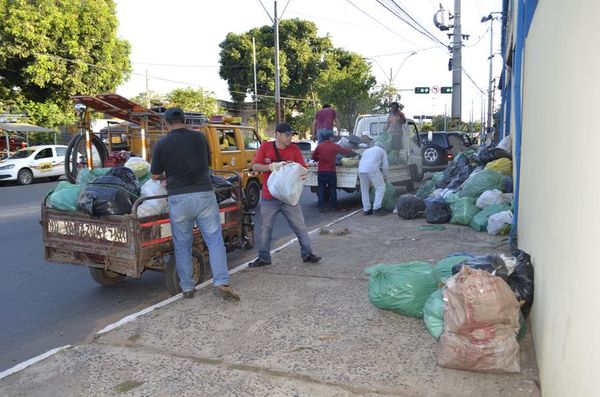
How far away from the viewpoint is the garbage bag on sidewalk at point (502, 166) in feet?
33.6

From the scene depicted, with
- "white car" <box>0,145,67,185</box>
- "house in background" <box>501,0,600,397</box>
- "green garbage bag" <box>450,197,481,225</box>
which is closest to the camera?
"house in background" <box>501,0,600,397</box>

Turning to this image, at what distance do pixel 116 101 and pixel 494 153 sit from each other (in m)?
7.63

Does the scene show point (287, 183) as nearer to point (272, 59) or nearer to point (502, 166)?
point (502, 166)

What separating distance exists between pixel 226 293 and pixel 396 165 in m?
8.24

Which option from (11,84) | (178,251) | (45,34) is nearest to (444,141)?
(178,251)

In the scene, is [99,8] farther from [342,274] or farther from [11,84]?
[342,274]

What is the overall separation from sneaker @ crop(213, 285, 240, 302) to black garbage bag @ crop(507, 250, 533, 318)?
2592mm

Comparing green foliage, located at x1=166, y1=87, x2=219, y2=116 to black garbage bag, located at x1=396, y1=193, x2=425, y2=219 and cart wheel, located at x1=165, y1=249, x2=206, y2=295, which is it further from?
cart wheel, located at x1=165, y1=249, x2=206, y2=295

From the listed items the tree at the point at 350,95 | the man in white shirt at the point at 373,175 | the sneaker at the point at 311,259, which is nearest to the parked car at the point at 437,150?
the man in white shirt at the point at 373,175

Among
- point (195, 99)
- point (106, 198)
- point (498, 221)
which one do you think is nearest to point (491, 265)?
point (106, 198)

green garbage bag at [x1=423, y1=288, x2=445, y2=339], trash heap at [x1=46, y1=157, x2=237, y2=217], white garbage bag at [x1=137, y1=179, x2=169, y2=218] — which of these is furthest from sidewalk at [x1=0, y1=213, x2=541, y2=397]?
trash heap at [x1=46, y1=157, x2=237, y2=217]

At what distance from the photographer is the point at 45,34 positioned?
2544 cm

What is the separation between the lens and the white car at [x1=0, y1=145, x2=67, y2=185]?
20.6 metres

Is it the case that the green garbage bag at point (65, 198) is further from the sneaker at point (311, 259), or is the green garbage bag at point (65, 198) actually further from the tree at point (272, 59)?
the tree at point (272, 59)
